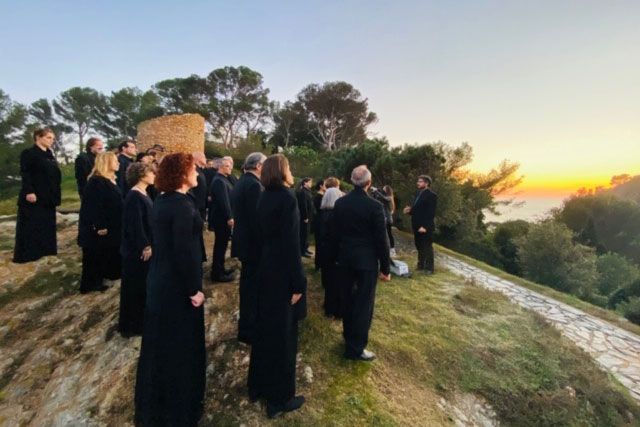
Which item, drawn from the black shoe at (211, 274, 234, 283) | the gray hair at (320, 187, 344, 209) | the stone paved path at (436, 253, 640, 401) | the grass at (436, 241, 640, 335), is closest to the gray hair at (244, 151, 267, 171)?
the gray hair at (320, 187, 344, 209)

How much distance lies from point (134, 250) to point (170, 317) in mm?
1645

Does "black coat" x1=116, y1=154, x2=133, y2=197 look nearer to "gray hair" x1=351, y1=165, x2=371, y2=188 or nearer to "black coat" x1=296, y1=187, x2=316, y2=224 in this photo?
"black coat" x1=296, y1=187, x2=316, y2=224

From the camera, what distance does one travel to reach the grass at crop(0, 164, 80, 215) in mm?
12484

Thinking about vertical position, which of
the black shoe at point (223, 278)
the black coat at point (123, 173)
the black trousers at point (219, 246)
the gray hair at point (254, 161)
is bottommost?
the black shoe at point (223, 278)

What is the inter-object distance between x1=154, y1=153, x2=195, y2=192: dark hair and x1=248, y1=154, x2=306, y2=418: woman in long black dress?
26.6 inches

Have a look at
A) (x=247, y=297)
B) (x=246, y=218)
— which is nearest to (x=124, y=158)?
(x=246, y=218)

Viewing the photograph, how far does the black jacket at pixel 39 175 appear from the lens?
17.9 feet

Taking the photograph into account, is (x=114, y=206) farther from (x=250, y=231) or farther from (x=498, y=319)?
(x=498, y=319)

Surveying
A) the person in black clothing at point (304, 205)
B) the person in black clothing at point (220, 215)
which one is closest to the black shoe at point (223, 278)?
the person in black clothing at point (220, 215)

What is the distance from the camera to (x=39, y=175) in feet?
18.2

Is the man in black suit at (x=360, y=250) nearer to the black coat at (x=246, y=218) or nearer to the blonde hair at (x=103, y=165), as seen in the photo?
the black coat at (x=246, y=218)

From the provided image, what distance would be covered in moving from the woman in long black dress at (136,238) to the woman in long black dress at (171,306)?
1.33m

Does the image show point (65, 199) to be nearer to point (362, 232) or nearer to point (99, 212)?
point (99, 212)

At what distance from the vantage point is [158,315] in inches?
104
